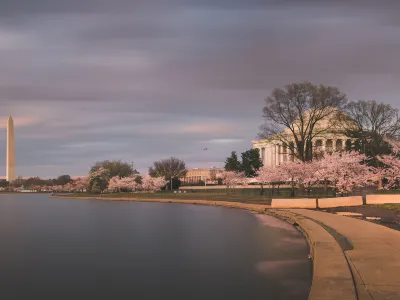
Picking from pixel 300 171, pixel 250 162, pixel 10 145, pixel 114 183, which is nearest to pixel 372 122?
pixel 300 171

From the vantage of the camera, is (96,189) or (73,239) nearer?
(73,239)

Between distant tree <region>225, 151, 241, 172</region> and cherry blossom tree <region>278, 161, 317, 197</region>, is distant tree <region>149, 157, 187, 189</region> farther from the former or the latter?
cherry blossom tree <region>278, 161, 317, 197</region>

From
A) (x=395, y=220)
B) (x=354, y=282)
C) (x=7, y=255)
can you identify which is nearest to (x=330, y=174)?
(x=395, y=220)

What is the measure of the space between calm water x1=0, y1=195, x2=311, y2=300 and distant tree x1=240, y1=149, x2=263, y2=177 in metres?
85.1

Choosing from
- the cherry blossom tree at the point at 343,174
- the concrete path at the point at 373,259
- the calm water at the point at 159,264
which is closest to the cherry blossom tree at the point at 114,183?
the cherry blossom tree at the point at 343,174

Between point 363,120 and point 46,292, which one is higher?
point 363,120

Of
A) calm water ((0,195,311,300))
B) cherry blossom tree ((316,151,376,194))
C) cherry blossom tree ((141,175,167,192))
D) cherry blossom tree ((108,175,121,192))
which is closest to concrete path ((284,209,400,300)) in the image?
calm water ((0,195,311,300))

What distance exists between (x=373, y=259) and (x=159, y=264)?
27.9ft

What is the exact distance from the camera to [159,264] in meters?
20.9

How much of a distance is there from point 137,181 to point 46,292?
122m

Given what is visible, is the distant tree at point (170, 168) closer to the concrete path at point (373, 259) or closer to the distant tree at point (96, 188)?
the distant tree at point (96, 188)

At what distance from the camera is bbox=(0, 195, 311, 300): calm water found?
15.9 m

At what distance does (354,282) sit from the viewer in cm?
1319

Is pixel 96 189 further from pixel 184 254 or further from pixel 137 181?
pixel 184 254
